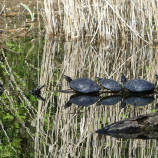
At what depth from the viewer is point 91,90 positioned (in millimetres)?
5777

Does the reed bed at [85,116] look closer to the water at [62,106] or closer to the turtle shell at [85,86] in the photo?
the water at [62,106]

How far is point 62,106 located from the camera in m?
A: 5.23

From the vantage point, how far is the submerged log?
163 inches

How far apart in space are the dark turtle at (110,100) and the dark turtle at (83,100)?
96mm

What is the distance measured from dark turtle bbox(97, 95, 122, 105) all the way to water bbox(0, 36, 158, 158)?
0.08 m

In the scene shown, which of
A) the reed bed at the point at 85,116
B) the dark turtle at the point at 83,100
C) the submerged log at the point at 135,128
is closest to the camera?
the reed bed at the point at 85,116

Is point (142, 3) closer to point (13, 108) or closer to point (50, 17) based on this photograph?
point (50, 17)

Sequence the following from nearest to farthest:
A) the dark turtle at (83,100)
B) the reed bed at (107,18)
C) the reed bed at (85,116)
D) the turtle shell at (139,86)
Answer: the reed bed at (85,116), the dark turtle at (83,100), the turtle shell at (139,86), the reed bed at (107,18)

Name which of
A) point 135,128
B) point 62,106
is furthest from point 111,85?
point 135,128

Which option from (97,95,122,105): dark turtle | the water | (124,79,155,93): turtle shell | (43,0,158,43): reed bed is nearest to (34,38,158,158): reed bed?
the water

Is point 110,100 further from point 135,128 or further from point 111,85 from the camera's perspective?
point 135,128

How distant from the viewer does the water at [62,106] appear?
392 cm

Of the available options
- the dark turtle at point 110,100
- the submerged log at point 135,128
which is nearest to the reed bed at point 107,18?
the dark turtle at point 110,100

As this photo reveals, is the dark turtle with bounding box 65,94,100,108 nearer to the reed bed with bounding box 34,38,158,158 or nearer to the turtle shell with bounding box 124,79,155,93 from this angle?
the reed bed with bounding box 34,38,158,158
